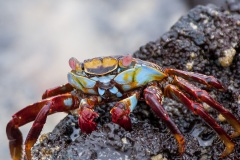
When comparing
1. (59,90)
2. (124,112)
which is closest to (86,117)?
(124,112)

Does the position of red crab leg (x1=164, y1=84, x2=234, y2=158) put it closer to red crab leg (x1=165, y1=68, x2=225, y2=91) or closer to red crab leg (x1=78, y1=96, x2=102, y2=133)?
red crab leg (x1=165, y1=68, x2=225, y2=91)

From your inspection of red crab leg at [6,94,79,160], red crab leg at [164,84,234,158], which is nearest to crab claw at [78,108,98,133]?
red crab leg at [6,94,79,160]

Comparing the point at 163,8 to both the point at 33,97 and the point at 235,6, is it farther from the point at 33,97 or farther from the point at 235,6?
the point at 235,6

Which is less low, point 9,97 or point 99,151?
point 99,151

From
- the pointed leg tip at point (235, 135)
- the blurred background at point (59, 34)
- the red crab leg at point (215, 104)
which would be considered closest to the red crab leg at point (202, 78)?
the red crab leg at point (215, 104)

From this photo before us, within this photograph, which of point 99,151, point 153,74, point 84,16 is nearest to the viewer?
point 99,151

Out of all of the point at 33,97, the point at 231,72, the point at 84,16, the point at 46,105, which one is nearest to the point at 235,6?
the point at 231,72
